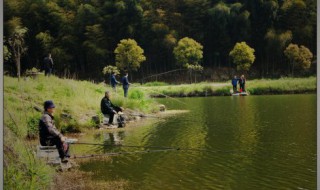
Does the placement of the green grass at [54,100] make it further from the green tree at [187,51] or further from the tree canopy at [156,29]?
the green tree at [187,51]

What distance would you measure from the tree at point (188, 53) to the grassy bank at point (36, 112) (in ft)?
27.1

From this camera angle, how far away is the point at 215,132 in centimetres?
1038

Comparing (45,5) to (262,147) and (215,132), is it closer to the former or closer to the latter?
(215,132)

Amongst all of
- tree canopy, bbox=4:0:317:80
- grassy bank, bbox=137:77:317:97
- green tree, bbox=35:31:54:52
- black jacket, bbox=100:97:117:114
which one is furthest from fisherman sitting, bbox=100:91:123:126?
green tree, bbox=35:31:54:52

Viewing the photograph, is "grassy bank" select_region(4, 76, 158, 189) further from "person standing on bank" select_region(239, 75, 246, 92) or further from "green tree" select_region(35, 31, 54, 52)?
"person standing on bank" select_region(239, 75, 246, 92)

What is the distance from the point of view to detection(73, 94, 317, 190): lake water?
245 inches

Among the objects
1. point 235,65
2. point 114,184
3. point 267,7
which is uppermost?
point 267,7

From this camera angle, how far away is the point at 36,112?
429 inches

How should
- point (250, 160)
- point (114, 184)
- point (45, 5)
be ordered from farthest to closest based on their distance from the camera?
point (45, 5), point (250, 160), point (114, 184)

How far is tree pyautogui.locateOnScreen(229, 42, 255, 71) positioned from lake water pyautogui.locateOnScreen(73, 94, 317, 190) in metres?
11.5

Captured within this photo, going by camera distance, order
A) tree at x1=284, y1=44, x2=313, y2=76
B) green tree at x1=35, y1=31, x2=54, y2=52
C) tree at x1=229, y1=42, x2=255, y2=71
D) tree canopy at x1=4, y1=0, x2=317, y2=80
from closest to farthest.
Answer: tree canopy at x1=4, y1=0, x2=317, y2=80
green tree at x1=35, y1=31, x2=54, y2=52
tree at x1=284, y1=44, x2=313, y2=76
tree at x1=229, y1=42, x2=255, y2=71

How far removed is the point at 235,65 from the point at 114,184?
66.9 ft

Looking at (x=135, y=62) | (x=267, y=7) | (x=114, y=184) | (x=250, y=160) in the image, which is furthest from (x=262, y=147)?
(x=135, y=62)

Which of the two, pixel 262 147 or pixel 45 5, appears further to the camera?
pixel 45 5
